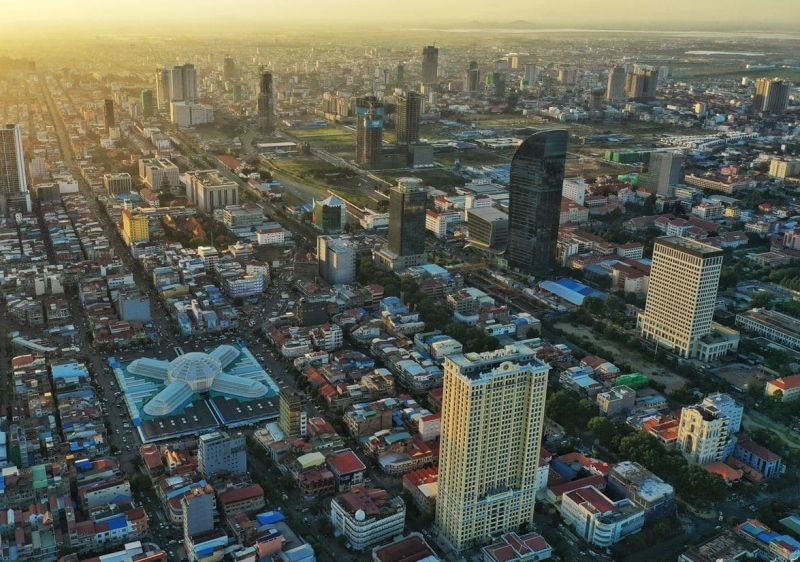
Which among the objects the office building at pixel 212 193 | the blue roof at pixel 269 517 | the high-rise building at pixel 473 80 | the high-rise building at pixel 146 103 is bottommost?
the blue roof at pixel 269 517

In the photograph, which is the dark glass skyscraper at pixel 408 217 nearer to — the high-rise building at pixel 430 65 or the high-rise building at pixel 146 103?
the high-rise building at pixel 146 103

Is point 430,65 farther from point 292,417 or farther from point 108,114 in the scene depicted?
point 292,417

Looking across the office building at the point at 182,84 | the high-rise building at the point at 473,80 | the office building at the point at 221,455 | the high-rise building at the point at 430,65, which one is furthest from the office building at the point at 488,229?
the high-rise building at the point at 430,65

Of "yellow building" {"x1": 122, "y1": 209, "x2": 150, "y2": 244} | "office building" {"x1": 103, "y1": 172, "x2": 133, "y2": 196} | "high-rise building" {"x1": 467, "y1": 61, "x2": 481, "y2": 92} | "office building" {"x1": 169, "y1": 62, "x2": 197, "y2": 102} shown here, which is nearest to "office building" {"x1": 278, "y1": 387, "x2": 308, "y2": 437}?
"yellow building" {"x1": 122, "y1": 209, "x2": 150, "y2": 244}

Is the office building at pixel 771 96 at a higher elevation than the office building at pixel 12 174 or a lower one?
higher

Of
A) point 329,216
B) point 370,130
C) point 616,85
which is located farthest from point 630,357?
point 616,85

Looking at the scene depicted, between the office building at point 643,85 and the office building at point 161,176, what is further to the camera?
the office building at point 643,85
